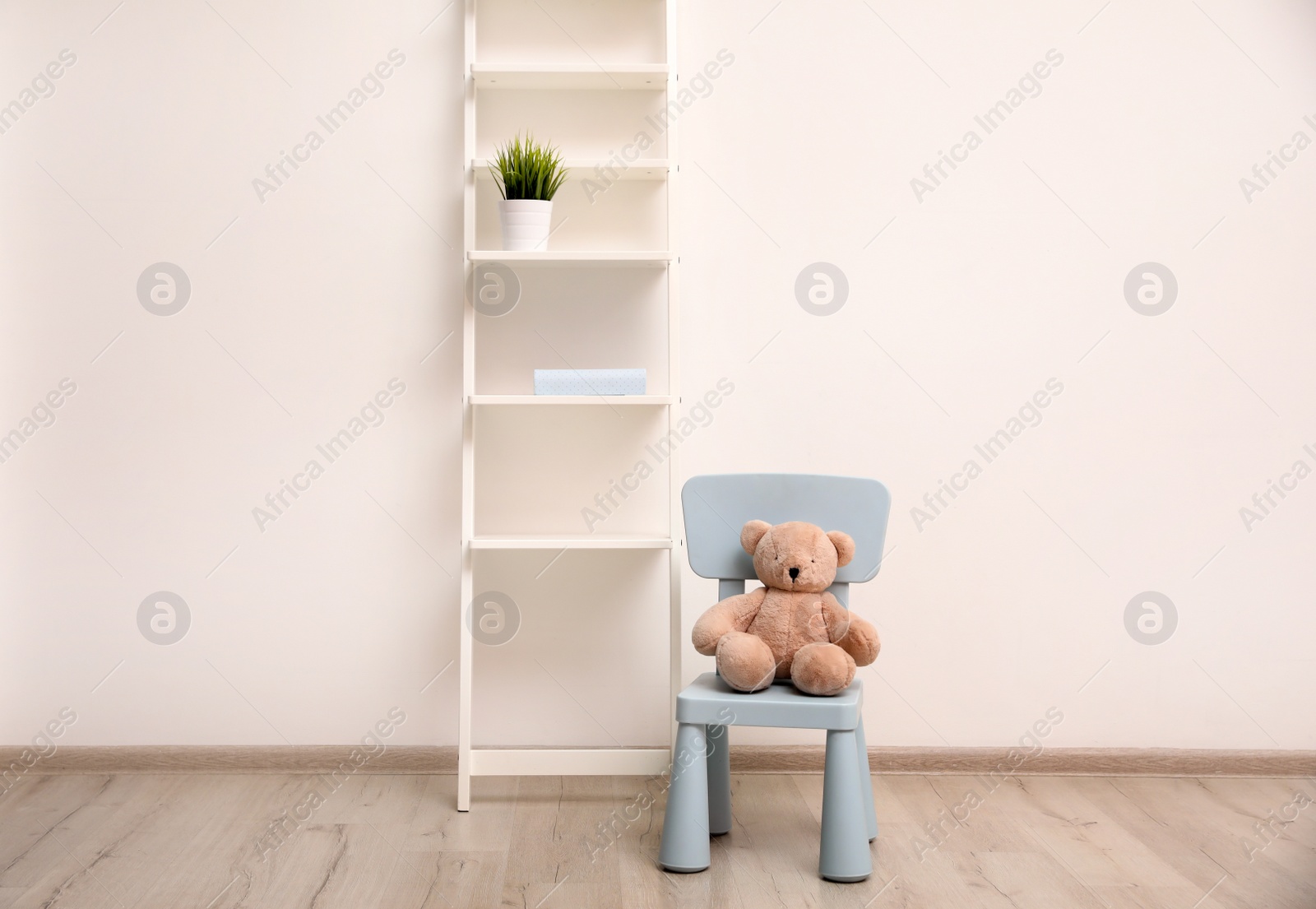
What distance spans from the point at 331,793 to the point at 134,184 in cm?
146

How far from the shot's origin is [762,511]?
191cm

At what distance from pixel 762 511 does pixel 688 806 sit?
589mm

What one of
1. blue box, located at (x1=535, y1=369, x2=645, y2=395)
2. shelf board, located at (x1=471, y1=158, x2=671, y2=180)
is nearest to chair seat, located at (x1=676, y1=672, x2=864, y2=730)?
blue box, located at (x1=535, y1=369, x2=645, y2=395)

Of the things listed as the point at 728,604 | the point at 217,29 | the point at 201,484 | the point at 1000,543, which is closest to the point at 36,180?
the point at 217,29

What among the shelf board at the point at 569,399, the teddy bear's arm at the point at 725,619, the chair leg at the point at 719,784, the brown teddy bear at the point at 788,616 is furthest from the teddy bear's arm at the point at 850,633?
the shelf board at the point at 569,399

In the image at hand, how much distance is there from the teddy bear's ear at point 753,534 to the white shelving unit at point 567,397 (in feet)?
0.72

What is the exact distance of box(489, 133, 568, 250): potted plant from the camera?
200 cm

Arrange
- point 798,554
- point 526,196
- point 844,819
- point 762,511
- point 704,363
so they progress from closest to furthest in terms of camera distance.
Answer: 1. point 844,819
2. point 798,554
3. point 762,511
4. point 526,196
5. point 704,363

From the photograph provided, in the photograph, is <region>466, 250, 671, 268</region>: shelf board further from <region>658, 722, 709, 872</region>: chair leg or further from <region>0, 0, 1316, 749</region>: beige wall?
<region>658, 722, 709, 872</region>: chair leg

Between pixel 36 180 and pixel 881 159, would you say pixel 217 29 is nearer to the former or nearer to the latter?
pixel 36 180

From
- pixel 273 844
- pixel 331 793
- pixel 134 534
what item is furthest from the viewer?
pixel 134 534

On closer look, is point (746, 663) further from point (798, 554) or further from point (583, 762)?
point (583, 762)

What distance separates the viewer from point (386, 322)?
86.1 inches

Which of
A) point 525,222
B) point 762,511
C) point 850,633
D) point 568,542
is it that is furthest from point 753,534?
point 525,222
